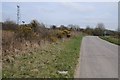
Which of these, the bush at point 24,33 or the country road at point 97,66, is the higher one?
the bush at point 24,33

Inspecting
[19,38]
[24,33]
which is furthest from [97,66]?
[24,33]

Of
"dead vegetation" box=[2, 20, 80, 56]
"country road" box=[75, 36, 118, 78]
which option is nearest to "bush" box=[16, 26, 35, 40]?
"dead vegetation" box=[2, 20, 80, 56]

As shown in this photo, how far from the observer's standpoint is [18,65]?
12352 millimetres

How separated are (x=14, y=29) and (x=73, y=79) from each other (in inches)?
500

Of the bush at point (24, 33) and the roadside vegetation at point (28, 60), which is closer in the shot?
the roadside vegetation at point (28, 60)

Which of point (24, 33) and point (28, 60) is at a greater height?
point (24, 33)

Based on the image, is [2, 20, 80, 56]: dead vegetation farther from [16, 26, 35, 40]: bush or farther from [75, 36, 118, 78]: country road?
[75, 36, 118, 78]: country road

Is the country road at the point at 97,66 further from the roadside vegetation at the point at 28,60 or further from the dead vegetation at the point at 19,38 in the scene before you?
the dead vegetation at the point at 19,38

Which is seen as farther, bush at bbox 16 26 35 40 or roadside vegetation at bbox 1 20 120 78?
bush at bbox 16 26 35 40

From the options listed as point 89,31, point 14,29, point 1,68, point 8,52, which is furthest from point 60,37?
point 89,31

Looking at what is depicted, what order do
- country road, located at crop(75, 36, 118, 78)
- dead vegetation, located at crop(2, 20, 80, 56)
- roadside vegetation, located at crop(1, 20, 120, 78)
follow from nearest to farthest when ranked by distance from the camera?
roadside vegetation, located at crop(1, 20, 120, 78)
country road, located at crop(75, 36, 118, 78)
dead vegetation, located at crop(2, 20, 80, 56)

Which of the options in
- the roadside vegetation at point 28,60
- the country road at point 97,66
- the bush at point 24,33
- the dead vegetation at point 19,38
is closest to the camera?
the roadside vegetation at point 28,60

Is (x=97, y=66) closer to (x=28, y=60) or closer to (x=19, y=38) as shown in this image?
(x=28, y=60)

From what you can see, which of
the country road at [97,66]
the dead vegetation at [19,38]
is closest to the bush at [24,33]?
the dead vegetation at [19,38]
